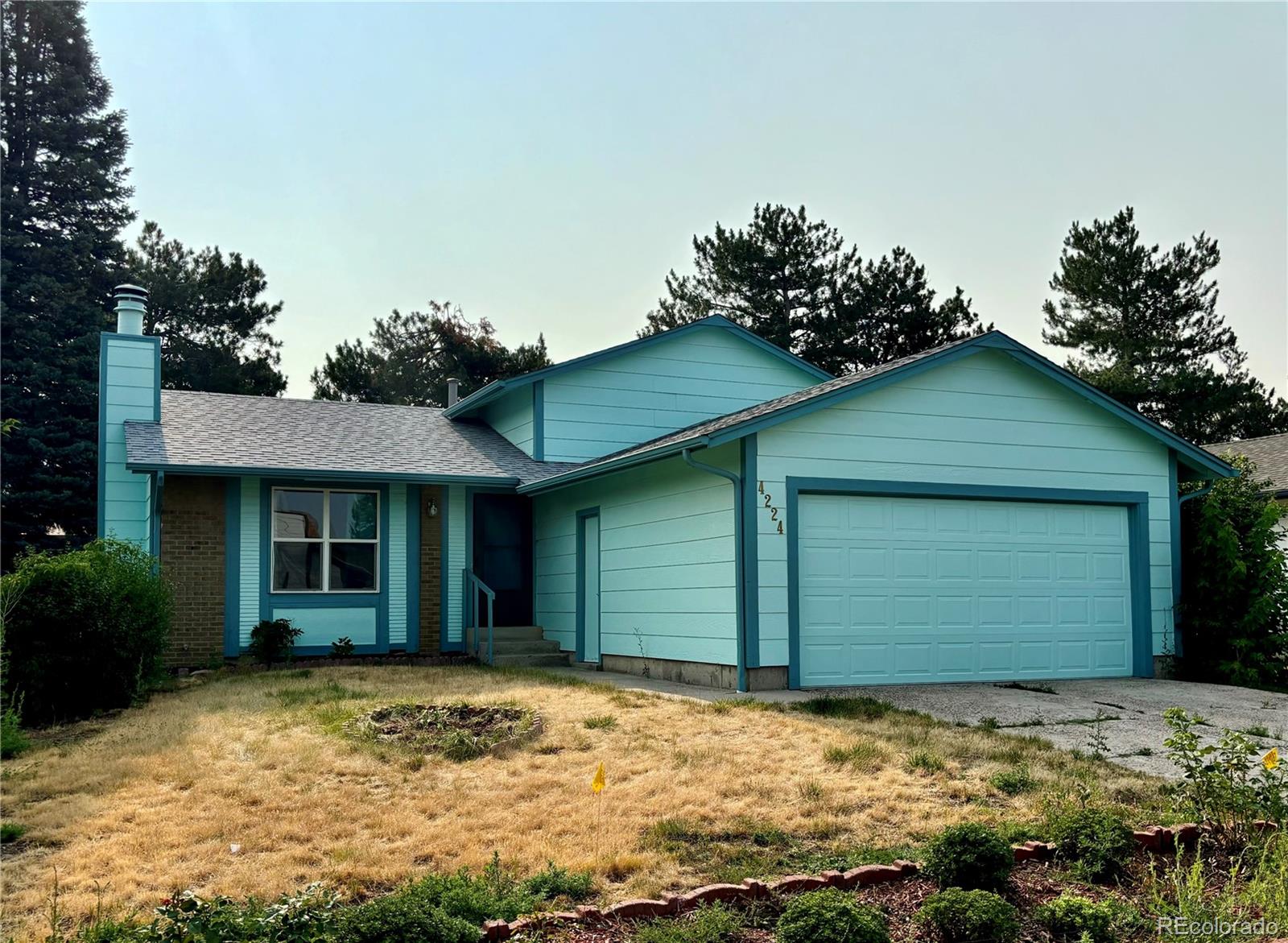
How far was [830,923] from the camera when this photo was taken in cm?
418

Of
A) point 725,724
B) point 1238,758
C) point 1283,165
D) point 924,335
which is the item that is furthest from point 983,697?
point 924,335

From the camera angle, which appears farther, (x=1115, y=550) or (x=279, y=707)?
(x=1115, y=550)

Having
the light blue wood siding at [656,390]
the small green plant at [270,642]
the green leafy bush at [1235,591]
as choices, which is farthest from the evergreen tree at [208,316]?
the green leafy bush at [1235,591]

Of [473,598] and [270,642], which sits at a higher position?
[473,598]

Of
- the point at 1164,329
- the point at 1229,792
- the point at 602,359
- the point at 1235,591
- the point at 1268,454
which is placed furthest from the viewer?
the point at 1164,329

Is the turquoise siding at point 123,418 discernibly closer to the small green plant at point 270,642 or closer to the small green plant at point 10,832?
the small green plant at point 270,642

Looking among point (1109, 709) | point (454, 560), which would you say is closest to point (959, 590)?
point (1109, 709)

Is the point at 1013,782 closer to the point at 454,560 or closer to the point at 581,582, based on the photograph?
the point at 581,582

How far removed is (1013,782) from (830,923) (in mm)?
3285

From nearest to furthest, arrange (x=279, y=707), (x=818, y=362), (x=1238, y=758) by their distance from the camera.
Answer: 1. (x=1238, y=758)
2. (x=279, y=707)
3. (x=818, y=362)

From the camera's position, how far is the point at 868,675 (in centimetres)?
1169

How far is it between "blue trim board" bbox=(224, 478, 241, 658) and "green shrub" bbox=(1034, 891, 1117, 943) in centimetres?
1204

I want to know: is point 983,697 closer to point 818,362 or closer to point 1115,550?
point 1115,550

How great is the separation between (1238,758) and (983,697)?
4.90m
